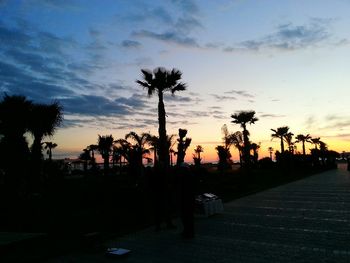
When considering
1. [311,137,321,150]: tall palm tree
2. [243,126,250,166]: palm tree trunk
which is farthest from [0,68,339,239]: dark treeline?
[311,137,321,150]: tall palm tree

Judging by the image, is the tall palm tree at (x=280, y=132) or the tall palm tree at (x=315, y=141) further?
the tall palm tree at (x=315, y=141)

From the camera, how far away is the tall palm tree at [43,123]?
894 inches

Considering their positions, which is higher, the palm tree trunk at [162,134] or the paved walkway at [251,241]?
the palm tree trunk at [162,134]

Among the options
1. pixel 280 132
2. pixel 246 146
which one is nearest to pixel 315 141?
pixel 280 132

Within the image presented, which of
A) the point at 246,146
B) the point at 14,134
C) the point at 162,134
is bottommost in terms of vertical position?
the point at 14,134

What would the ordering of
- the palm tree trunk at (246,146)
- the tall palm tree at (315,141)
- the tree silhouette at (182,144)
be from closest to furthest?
1. the tree silhouette at (182,144)
2. the palm tree trunk at (246,146)
3. the tall palm tree at (315,141)

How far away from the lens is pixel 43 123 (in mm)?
23172

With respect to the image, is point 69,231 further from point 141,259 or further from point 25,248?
point 141,259

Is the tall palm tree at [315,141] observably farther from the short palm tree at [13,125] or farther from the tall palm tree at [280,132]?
the short palm tree at [13,125]

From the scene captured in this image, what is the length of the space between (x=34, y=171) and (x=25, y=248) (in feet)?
52.3

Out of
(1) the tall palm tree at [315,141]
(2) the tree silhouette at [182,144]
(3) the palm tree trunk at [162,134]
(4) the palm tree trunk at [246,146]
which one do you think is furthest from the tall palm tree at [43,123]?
(1) the tall palm tree at [315,141]

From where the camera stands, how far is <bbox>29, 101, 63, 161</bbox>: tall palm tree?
22706 millimetres

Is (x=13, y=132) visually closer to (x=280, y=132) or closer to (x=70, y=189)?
(x=70, y=189)

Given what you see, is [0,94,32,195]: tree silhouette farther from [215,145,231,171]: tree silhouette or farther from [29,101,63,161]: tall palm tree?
[215,145,231,171]: tree silhouette
